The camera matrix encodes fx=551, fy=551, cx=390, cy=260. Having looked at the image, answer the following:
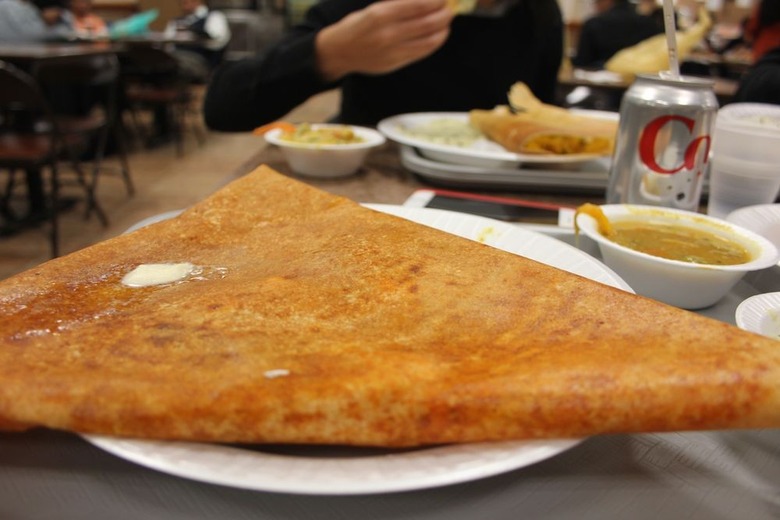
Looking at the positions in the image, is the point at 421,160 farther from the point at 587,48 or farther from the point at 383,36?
the point at 587,48

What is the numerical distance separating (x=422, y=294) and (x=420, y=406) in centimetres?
16

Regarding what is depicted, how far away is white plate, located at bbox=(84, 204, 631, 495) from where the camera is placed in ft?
1.20

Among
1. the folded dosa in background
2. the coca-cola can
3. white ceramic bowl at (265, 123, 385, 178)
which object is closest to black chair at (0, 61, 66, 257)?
white ceramic bowl at (265, 123, 385, 178)

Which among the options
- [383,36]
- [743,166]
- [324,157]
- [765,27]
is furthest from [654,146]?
[765,27]

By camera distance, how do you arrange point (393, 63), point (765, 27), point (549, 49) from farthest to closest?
1. point (765, 27)
2. point (549, 49)
3. point (393, 63)

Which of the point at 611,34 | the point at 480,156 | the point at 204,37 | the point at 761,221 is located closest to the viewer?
the point at 761,221

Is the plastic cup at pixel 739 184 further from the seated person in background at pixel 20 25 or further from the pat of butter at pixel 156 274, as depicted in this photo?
the seated person in background at pixel 20 25

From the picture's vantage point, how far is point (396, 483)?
37 centimetres

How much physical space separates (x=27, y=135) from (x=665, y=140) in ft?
11.9

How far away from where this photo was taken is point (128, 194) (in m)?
4.22

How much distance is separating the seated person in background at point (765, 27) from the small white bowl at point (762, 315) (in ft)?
8.58

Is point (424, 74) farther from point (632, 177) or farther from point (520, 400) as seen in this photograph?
point (520, 400)

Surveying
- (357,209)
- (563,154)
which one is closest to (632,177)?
(563,154)

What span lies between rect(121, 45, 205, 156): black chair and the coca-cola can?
492 centimetres
